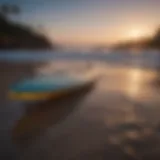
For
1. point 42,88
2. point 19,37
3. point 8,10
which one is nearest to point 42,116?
point 42,88

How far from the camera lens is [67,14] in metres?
1.06

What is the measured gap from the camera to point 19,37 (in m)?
1.22

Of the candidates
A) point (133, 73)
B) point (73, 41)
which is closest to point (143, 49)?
point (73, 41)

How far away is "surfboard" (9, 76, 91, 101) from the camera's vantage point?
1.09m

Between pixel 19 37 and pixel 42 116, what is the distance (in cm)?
46

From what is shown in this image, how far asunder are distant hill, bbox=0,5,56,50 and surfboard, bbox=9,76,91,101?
196 millimetres

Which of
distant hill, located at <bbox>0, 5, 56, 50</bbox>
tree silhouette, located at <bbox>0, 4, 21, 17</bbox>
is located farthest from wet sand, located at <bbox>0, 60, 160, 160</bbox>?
tree silhouette, located at <bbox>0, 4, 21, 17</bbox>

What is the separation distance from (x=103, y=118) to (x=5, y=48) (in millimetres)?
687

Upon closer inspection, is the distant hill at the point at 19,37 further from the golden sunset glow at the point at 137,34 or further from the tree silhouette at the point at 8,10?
the golden sunset glow at the point at 137,34

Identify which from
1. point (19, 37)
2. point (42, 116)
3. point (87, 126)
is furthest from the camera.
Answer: point (19, 37)

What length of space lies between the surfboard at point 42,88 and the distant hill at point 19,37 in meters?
0.20

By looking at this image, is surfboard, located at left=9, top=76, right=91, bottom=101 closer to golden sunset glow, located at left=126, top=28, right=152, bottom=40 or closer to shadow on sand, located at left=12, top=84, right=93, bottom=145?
shadow on sand, located at left=12, top=84, right=93, bottom=145

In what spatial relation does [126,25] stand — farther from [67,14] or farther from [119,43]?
[67,14]

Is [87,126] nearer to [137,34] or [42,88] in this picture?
[42,88]
